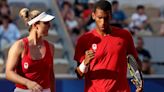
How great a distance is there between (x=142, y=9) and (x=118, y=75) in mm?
9179

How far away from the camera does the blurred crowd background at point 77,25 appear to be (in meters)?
13.2

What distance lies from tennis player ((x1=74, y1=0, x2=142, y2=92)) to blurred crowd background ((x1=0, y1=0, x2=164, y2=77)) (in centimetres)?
538

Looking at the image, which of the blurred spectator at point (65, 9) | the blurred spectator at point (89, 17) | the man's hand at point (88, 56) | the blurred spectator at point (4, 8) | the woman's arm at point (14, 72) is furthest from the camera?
the blurred spectator at point (65, 9)

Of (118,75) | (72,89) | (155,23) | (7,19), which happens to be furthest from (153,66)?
(118,75)

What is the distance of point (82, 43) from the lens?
673 cm

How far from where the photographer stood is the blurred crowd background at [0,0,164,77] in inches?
518

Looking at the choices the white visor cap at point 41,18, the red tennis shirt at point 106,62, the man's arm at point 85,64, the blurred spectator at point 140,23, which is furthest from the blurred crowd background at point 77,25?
the white visor cap at point 41,18

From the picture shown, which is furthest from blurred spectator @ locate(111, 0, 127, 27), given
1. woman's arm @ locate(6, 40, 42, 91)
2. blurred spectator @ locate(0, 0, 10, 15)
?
woman's arm @ locate(6, 40, 42, 91)

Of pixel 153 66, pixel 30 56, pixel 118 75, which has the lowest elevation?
pixel 153 66

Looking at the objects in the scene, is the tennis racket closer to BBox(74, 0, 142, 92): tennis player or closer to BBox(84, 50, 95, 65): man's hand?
BBox(74, 0, 142, 92): tennis player

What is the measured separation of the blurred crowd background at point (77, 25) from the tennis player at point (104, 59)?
5.38 m

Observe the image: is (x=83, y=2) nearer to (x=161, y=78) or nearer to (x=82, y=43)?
(x=161, y=78)

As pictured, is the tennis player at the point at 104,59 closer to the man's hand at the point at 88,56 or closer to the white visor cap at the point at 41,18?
the man's hand at the point at 88,56

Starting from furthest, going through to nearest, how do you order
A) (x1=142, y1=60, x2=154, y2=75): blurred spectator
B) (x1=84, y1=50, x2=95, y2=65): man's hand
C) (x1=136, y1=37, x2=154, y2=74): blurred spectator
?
(x1=136, y1=37, x2=154, y2=74): blurred spectator → (x1=142, y1=60, x2=154, y2=75): blurred spectator → (x1=84, y1=50, x2=95, y2=65): man's hand
